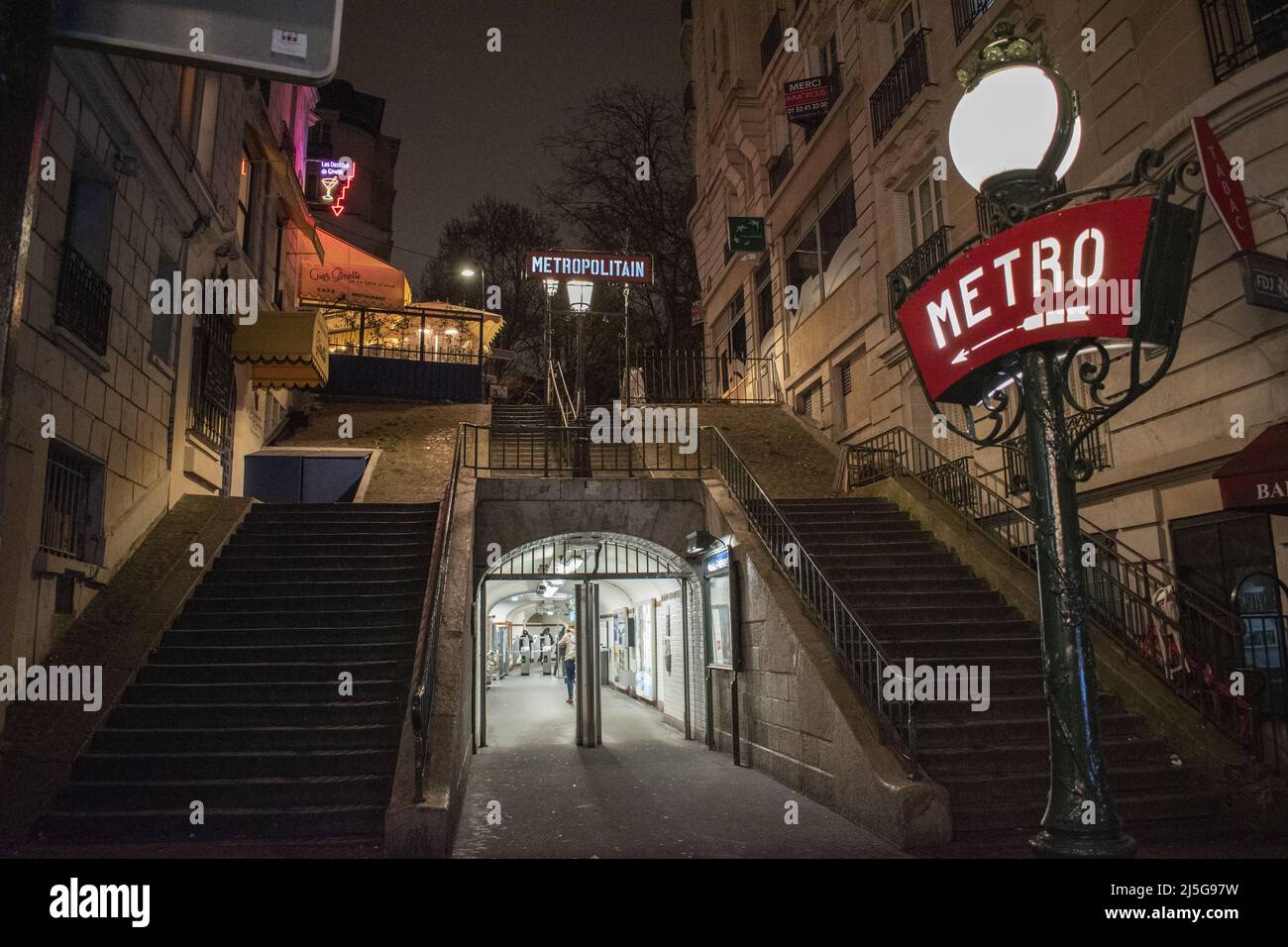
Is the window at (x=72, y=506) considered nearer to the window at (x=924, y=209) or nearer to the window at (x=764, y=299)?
the window at (x=924, y=209)

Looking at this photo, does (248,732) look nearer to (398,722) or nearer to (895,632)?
(398,722)

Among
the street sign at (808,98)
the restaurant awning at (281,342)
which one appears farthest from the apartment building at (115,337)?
the street sign at (808,98)

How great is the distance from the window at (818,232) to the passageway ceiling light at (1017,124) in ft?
46.5

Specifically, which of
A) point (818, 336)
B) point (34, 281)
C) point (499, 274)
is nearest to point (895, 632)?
point (34, 281)

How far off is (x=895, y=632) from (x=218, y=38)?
8.28m

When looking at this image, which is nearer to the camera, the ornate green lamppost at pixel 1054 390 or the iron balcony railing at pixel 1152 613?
the ornate green lamppost at pixel 1054 390

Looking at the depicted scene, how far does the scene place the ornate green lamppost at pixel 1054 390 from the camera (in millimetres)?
3631

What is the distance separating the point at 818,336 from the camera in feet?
62.2

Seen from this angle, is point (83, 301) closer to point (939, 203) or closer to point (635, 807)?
point (635, 807)

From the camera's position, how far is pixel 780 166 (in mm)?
22422

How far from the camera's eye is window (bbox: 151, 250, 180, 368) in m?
11.5

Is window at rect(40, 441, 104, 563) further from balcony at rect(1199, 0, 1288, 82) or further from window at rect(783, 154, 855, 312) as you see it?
window at rect(783, 154, 855, 312)

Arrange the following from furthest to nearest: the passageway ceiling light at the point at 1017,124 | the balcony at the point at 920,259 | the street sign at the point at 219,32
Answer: the balcony at the point at 920,259 < the passageway ceiling light at the point at 1017,124 < the street sign at the point at 219,32

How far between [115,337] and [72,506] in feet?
7.10
